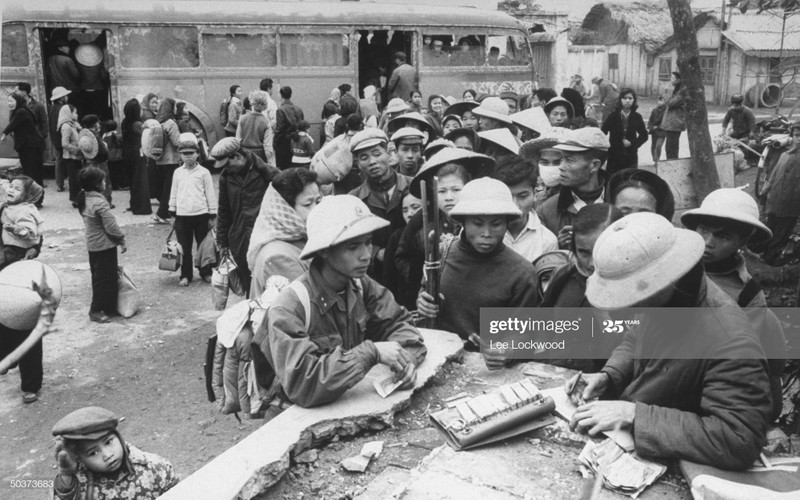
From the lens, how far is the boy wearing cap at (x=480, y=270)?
10.8 feet

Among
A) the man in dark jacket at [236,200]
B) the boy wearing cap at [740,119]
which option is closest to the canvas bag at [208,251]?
the man in dark jacket at [236,200]

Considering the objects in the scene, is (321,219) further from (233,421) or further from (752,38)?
(752,38)

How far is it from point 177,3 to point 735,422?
11865 mm

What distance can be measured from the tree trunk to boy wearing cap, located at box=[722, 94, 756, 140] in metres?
6.20

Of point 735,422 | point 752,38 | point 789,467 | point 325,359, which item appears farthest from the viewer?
point 752,38

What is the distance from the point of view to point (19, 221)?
4.72 meters

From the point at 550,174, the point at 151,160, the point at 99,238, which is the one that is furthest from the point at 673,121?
the point at 99,238

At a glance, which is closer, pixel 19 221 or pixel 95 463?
pixel 95 463

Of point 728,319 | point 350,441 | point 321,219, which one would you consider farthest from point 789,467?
point 321,219

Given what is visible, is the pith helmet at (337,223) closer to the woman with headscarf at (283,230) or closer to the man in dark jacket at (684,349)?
the woman with headscarf at (283,230)

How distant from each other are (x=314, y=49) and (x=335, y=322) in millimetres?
10616

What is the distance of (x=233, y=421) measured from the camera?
471cm

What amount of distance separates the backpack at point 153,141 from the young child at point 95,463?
7741mm

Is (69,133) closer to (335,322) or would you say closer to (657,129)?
(335,322)
